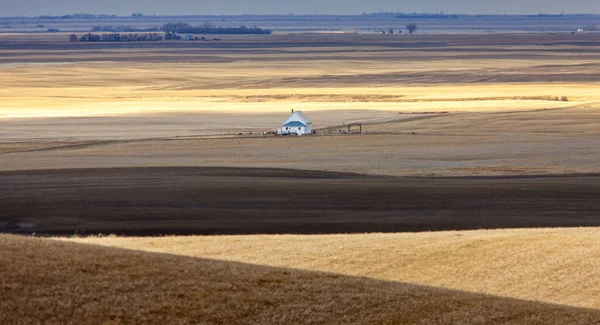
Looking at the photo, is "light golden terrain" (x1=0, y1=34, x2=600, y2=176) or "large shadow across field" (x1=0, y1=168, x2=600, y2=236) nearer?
"large shadow across field" (x1=0, y1=168, x2=600, y2=236)

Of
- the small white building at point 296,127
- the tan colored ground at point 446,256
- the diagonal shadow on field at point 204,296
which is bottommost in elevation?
the tan colored ground at point 446,256

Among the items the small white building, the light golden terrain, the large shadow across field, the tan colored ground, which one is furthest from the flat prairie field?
the tan colored ground

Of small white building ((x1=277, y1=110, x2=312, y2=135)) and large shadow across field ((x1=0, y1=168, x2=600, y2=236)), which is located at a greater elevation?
small white building ((x1=277, y1=110, x2=312, y2=135))

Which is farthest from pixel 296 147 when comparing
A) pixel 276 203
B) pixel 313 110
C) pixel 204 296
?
pixel 204 296

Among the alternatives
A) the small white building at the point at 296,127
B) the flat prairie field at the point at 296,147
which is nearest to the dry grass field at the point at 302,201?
the flat prairie field at the point at 296,147

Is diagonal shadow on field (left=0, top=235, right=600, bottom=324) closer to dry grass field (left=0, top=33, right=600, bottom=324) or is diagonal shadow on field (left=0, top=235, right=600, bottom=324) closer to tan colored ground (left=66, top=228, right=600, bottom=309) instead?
dry grass field (left=0, top=33, right=600, bottom=324)

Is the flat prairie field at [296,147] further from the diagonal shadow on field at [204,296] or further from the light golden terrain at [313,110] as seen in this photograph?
the diagonal shadow on field at [204,296]
